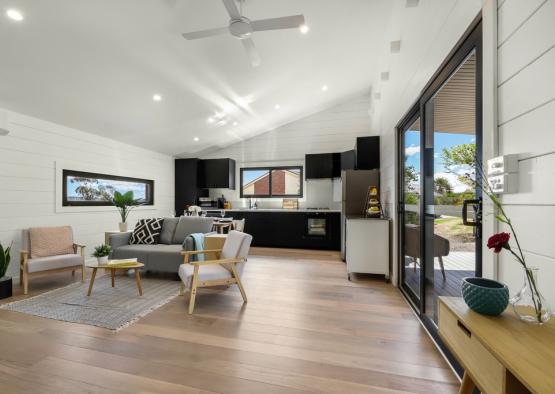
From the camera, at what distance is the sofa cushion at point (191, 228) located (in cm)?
430

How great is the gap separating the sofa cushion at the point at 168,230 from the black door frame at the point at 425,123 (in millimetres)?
3469

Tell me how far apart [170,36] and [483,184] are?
3.23m

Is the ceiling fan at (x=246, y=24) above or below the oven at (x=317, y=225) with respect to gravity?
above

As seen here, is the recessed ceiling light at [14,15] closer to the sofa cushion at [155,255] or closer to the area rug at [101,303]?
the area rug at [101,303]

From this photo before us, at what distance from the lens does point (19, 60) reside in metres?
2.74

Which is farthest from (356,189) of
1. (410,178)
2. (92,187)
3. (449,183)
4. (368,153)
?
(92,187)

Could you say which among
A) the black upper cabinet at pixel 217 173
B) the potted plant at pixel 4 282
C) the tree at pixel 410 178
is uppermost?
the black upper cabinet at pixel 217 173

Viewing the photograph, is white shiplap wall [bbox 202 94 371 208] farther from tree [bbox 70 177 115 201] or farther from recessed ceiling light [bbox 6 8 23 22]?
recessed ceiling light [bbox 6 8 23 22]

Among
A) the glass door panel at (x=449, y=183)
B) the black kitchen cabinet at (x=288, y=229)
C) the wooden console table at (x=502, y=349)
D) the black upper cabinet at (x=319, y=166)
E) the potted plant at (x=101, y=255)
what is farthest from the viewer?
the black upper cabinet at (x=319, y=166)

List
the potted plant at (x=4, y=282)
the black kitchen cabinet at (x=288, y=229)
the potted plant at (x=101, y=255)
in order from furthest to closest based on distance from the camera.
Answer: the black kitchen cabinet at (x=288, y=229) → the potted plant at (x=101, y=255) → the potted plant at (x=4, y=282)

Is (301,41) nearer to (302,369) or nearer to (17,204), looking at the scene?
(302,369)

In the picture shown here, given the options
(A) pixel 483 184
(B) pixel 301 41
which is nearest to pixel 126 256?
(B) pixel 301 41

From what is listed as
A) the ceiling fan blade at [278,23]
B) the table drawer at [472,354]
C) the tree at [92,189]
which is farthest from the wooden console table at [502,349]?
the tree at [92,189]

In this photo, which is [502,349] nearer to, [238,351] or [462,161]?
[462,161]
